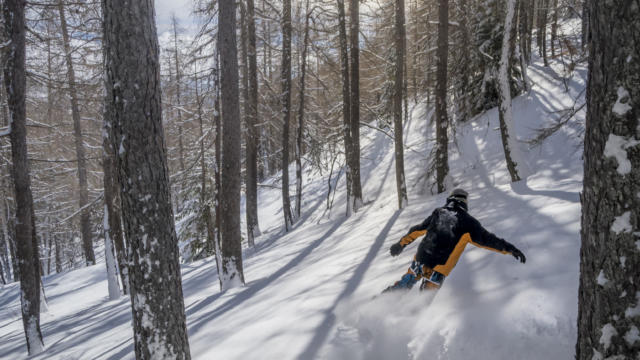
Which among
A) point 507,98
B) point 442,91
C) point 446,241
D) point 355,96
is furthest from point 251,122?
point 446,241

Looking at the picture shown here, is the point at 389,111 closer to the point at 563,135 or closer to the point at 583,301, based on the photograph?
the point at 563,135

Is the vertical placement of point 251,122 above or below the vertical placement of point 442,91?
below

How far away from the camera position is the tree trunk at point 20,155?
858cm

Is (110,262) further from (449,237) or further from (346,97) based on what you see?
(449,237)

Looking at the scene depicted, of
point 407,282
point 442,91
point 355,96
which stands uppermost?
point 355,96

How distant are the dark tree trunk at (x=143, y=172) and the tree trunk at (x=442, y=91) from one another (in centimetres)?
945

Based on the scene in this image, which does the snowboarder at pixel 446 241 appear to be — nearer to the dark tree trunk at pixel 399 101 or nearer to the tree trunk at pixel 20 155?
the dark tree trunk at pixel 399 101

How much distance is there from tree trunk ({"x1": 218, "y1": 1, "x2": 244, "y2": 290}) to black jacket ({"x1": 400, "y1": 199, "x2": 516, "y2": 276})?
16.5ft

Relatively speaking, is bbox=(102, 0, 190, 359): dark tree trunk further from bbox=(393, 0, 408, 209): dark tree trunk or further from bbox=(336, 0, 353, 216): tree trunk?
bbox=(336, 0, 353, 216): tree trunk

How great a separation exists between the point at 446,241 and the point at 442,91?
7.88 meters

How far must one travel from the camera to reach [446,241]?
4719 mm

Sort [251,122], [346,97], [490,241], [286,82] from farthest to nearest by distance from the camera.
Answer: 1. [286,82]
2. [251,122]
3. [346,97]
4. [490,241]

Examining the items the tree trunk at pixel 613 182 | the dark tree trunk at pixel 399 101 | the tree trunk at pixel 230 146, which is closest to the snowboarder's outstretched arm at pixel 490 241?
the tree trunk at pixel 613 182

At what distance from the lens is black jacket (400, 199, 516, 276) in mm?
4531
